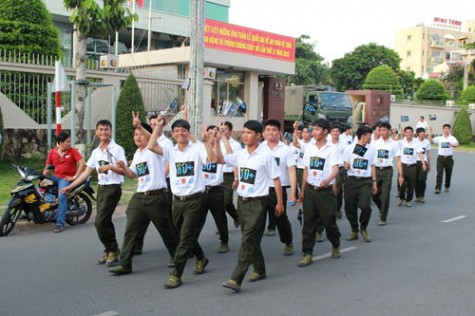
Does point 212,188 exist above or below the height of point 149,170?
below

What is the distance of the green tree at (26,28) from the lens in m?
15.7

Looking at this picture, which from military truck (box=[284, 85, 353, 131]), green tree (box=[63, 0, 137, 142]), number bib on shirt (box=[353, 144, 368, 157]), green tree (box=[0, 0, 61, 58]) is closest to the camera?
number bib on shirt (box=[353, 144, 368, 157])

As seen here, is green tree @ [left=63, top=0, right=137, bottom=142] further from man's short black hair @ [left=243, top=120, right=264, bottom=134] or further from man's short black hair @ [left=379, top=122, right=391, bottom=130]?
man's short black hair @ [left=243, top=120, right=264, bottom=134]

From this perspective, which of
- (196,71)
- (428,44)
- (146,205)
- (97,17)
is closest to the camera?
(146,205)

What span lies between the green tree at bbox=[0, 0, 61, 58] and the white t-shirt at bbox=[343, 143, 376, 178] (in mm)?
10949

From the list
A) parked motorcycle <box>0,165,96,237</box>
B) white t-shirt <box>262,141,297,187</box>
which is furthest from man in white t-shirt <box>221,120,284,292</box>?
parked motorcycle <box>0,165,96,237</box>

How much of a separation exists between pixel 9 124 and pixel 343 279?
449 inches

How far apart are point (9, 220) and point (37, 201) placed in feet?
1.61

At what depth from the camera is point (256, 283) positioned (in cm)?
611

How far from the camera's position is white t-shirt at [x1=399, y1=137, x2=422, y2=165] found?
41.1 ft

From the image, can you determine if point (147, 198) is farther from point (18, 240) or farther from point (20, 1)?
point (20, 1)

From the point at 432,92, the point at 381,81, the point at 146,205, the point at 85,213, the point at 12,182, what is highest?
the point at 381,81

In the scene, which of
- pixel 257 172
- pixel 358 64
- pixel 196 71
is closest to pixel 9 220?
pixel 257 172

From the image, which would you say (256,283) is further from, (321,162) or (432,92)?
(432,92)
